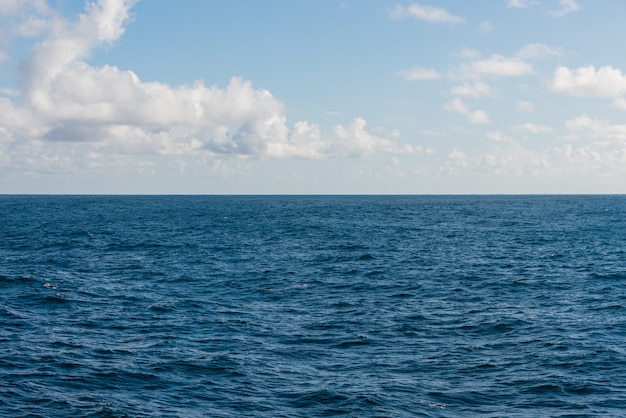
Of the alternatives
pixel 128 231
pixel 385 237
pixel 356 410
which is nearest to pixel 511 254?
pixel 385 237

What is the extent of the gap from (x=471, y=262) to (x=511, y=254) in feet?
37.4

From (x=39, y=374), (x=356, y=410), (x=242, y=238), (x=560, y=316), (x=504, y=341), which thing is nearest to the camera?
(x=356, y=410)

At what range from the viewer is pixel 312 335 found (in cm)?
4234

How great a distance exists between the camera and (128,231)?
126 meters

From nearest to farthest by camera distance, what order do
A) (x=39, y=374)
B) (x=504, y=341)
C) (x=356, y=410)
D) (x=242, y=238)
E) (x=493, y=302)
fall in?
(x=356, y=410)
(x=39, y=374)
(x=504, y=341)
(x=493, y=302)
(x=242, y=238)

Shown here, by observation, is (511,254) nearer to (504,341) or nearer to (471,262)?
(471,262)

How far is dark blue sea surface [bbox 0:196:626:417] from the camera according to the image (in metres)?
30.1

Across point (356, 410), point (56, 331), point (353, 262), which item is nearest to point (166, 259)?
point (353, 262)

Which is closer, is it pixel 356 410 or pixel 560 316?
pixel 356 410

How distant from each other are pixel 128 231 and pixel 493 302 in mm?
91891

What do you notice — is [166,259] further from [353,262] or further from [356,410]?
[356,410]

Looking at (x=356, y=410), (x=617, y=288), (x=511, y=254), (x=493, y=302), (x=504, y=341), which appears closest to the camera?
(x=356, y=410)

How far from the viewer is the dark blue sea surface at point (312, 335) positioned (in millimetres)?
30062

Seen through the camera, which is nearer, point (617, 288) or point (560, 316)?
point (560, 316)
